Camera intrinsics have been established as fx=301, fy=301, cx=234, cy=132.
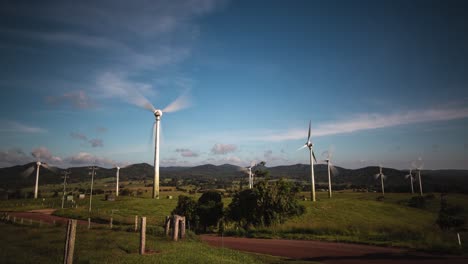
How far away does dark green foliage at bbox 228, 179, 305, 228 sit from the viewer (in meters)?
47.0

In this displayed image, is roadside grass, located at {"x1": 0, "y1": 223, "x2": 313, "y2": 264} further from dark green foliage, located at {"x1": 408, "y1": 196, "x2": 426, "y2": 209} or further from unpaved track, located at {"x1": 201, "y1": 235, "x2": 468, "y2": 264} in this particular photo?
dark green foliage, located at {"x1": 408, "y1": 196, "x2": 426, "y2": 209}

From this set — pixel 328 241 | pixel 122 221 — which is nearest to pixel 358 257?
pixel 328 241

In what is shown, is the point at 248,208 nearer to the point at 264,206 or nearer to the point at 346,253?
the point at 264,206

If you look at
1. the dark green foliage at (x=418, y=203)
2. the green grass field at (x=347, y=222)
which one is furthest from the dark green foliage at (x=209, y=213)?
the dark green foliage at (x=418, y=203)

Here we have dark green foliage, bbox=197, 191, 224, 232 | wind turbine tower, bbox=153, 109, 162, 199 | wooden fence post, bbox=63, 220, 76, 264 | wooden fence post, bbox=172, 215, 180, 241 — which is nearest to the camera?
wooden fence post, bbox=63, 220, 76, 264

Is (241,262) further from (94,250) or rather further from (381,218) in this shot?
(381,218)

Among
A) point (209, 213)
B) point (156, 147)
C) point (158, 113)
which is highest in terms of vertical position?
point (158, 113)

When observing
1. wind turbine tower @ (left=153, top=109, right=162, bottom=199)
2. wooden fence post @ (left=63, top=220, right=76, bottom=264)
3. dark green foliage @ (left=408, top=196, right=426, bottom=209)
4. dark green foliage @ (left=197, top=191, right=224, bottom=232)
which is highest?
wind turbine tower @ (left=153, top=109, right=162, bottom=199)

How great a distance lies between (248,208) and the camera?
48.0 meters

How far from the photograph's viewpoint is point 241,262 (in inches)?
790

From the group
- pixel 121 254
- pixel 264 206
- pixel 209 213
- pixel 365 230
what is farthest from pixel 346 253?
pixel 209 213

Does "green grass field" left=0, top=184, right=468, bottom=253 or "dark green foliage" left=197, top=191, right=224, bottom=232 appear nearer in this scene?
"green grass field" left=0, top=184, right=468, bottom=253

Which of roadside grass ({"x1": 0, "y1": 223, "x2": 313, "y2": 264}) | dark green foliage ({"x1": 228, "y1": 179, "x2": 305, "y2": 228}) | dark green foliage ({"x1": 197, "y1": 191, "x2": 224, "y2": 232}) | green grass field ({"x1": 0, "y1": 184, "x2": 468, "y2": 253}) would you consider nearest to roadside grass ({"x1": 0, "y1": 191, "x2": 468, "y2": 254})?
green grass field ({"x1": 0, "y1": 184, "x2": 468, "y2": 253})

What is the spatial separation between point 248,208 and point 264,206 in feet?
8.71
